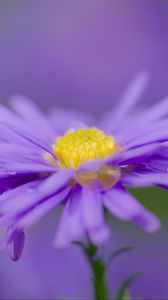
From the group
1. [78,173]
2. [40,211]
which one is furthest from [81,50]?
[40,211]

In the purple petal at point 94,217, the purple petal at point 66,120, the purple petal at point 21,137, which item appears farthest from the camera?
the purple petal at point 66,120

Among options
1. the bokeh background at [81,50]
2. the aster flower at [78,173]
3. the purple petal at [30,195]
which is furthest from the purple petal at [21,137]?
the bokeh background at [81,50]

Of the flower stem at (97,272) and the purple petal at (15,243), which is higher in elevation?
the purple petal at (15,243)

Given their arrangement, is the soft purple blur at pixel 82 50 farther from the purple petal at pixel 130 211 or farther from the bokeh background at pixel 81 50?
the purple petal at pixel 130 211

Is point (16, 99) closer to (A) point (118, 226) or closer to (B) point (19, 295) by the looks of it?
(B) point (19, 295)

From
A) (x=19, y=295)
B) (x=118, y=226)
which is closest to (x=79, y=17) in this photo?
(x=118, y=226)

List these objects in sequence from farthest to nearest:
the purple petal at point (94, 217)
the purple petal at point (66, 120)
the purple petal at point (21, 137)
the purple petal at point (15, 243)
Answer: the purple petal at point (66, 120) → the purple petal at point (21, 137) → the purple petal at point (15, 243) → the purple petal at point (94, 217)

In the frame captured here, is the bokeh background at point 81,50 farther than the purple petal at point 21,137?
Yes
